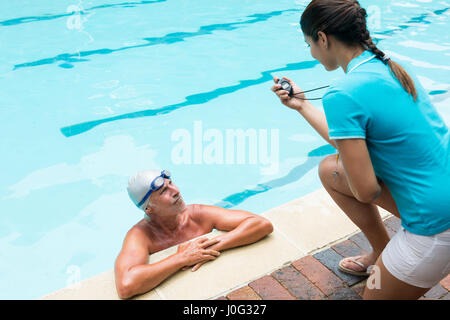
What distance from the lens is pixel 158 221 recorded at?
3029mm

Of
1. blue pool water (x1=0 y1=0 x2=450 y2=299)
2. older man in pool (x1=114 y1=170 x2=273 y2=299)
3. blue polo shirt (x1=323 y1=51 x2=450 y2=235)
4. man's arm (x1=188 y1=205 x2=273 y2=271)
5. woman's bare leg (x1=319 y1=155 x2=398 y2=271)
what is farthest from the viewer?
blue pool water (x1=0 y1=0 x2=450 y2=299)

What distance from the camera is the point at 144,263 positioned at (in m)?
2.67

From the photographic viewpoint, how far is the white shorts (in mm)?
1804

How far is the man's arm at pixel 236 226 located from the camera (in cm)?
279

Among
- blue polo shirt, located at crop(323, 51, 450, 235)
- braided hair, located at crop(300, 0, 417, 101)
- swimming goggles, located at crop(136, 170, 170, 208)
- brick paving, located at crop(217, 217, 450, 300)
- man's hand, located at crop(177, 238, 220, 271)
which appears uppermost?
braided hair, located at crop(300, 0, 417, 101)

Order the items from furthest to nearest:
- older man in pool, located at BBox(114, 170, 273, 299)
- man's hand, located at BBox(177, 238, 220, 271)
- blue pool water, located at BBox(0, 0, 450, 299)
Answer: blue pool water, located at BBox(0, 0, 450, 299), man's hand, located at BBox(177, 238, 220, 271), older man in pool, located at BBox(114, 170, 273, 299)

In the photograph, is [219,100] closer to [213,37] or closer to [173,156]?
[173,156]

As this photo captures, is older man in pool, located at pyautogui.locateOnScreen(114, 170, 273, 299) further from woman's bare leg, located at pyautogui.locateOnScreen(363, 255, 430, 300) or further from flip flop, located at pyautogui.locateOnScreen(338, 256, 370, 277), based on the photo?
woman's bare leg, located at pyautogui.locateOnScreen(363, 255, 430, 300)

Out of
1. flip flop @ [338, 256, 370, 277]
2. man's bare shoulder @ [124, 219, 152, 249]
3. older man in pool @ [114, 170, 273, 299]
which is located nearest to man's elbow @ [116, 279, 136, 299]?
older man in pool @ [114, 170, 273, 299]

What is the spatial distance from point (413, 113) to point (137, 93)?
5.10 metres

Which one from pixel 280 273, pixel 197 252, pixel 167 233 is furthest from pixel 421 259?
pixel 167 233

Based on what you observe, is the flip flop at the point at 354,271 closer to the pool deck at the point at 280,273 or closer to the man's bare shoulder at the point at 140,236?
the pool deck at the point at 280,273

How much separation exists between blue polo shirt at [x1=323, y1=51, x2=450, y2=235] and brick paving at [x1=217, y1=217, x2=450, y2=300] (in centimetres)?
81
